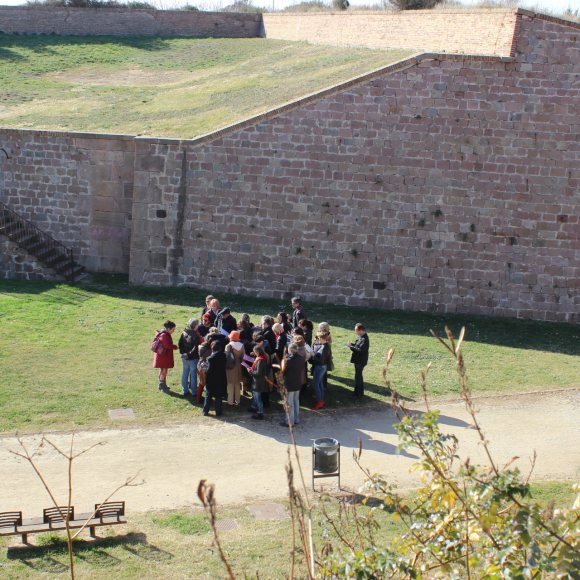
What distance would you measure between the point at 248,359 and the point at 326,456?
3363 mm

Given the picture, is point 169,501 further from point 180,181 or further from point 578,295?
point 578,295

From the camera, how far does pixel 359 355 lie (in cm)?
1466

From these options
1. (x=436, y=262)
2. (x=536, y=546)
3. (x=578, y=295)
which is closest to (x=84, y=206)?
(x=436, y=262)

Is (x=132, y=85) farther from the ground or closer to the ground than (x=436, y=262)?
farther from the ground

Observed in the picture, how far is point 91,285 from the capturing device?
21.6 m

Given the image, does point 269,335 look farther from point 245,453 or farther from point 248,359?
point 245,453

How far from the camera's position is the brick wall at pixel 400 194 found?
19938 millimetres

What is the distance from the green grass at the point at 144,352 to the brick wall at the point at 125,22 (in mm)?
21982

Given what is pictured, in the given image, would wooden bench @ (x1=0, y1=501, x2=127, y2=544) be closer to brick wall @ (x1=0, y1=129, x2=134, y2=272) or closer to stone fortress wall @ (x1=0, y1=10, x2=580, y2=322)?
stone fortress wall @ (x1=0, y1=10, x2=580, y2=322)

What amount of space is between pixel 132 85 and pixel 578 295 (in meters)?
18.0

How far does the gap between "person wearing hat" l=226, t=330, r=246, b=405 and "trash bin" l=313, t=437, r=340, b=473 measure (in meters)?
2.90

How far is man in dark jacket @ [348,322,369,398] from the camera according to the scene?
47.8ft

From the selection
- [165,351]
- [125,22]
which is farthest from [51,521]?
[125,22]

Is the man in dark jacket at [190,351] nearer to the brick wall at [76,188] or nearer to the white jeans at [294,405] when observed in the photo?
the white jeans at [294,405]
